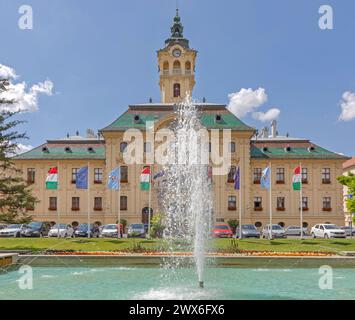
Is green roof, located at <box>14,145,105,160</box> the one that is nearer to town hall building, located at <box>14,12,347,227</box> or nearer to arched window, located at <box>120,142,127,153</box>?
town hall building, located at <box>14,12,347,227</box>

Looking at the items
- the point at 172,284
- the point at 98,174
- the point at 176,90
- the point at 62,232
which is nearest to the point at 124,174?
the point at 98,174

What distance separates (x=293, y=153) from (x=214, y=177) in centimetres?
946

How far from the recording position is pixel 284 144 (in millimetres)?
51062

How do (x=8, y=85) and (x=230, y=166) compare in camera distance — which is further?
(x=230, y=166)

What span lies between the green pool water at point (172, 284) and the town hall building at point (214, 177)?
1229 inches

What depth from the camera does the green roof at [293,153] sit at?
49.3 meters

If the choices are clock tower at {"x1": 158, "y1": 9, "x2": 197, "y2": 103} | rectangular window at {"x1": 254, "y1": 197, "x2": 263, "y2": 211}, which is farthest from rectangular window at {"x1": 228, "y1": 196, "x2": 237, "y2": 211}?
clock tower at {"x1": 158, "y1": 9, "x2": 197, "y2": 103}

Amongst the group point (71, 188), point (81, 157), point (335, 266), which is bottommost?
point (335, 266)

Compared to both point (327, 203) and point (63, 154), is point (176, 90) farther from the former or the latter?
point (327, 203)

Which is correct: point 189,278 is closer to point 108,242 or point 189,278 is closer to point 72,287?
point 72,287

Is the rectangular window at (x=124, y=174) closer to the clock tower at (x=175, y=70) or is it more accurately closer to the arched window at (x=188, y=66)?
the clock tower at (x=175, y=70)

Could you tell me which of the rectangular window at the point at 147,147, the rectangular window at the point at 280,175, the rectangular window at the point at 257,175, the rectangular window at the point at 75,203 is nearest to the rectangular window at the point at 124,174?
the rectangular window at the point at 147,147

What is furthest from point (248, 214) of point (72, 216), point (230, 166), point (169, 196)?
point (72, 216)

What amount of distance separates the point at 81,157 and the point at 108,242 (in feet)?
84.3
